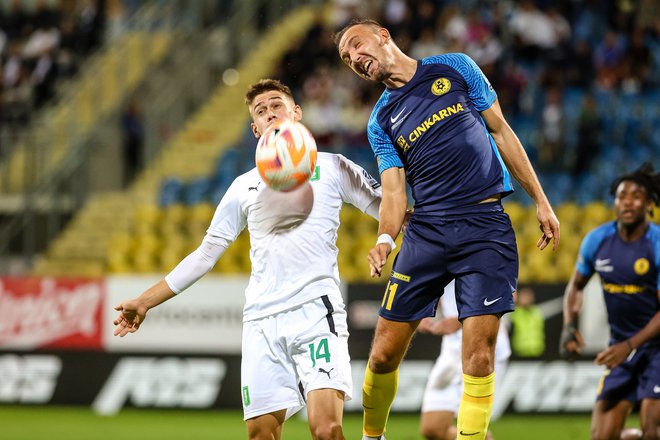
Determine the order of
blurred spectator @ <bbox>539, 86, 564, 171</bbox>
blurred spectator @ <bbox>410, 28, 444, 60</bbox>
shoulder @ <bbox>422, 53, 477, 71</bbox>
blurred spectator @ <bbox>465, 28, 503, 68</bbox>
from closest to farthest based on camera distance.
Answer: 1. shoulder @ <bbox>422, 53, 477, 71</bbox>
2. blurred spectator @ <bbox>539, 86, 564, 171</bbox>
3. blurred spectator @ <bbox>465, 28, 503, 68</bbox>
4. blurred spectator @ <bbox>410, 28, 444, 60</bbox>

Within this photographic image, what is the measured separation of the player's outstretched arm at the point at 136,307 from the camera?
20.2ft

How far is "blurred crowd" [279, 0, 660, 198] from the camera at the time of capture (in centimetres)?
1588

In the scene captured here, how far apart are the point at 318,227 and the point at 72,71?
50.2 ft

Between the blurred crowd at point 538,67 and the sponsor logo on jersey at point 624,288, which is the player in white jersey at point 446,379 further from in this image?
the blurred crowd at point 538,67

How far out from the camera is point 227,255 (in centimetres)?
1542

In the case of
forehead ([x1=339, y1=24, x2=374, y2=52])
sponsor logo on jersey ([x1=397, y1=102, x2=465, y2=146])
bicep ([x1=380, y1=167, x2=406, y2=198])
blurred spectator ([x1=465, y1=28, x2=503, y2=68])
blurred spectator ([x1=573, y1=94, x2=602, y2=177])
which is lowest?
bicep ([x1=380, y1=167, x2=406, y2=198])

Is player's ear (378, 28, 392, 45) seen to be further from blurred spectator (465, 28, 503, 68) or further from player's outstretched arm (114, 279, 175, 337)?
blurred spectator (465, 28, 503, 68)

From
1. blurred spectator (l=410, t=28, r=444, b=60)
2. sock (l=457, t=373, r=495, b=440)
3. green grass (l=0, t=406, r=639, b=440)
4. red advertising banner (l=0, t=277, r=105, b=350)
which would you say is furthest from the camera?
blurred spectator (l=410, t=28, r=444, b=60)

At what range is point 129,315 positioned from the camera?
6.18 metres

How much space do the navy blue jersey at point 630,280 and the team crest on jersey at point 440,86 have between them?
8.25 ft

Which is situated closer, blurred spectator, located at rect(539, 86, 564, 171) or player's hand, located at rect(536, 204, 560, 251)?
player's hand, located at rect(536, 204, 560, 251)

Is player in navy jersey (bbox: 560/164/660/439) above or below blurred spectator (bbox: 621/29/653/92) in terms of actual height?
below

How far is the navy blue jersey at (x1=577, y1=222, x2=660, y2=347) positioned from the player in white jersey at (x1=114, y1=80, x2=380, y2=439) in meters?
2.44

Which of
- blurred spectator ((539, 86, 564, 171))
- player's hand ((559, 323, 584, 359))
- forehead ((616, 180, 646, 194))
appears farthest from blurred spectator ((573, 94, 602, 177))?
player's hand ((559, 323, 584, 359))
